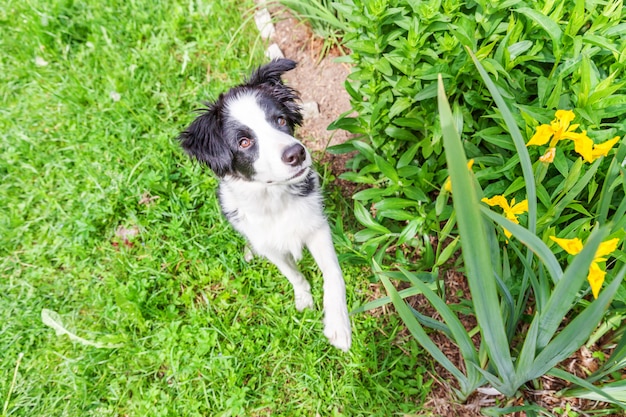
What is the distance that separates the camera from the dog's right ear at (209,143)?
207 cm

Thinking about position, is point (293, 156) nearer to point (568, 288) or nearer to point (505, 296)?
point (505, 296)

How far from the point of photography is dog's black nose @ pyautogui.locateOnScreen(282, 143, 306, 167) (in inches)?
75.0

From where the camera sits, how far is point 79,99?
11.6ft

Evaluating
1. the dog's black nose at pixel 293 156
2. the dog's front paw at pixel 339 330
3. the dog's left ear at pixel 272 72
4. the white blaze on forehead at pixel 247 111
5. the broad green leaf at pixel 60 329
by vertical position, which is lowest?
the broad green leaf at pixel 60 329

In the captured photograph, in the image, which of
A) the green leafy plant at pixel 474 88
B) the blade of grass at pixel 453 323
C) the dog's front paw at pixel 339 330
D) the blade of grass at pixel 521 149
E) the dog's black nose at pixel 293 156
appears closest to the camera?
the blade of grass at pixel 521 149

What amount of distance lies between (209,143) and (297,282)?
1.02 meters

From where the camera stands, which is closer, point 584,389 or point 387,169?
point 584,389

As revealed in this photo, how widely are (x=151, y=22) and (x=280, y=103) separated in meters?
2.35

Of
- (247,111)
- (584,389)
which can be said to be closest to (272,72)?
(247,111)

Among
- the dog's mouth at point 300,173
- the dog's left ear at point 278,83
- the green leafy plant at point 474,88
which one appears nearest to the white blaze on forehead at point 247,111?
the dog's left ear at point 278,83

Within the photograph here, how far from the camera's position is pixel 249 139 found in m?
2.07

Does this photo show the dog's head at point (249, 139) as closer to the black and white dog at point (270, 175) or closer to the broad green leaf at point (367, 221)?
the black and white dog at point (270, 175)

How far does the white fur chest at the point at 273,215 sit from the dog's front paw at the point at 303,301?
1.25ft

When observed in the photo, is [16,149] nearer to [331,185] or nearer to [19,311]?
[19,311]
